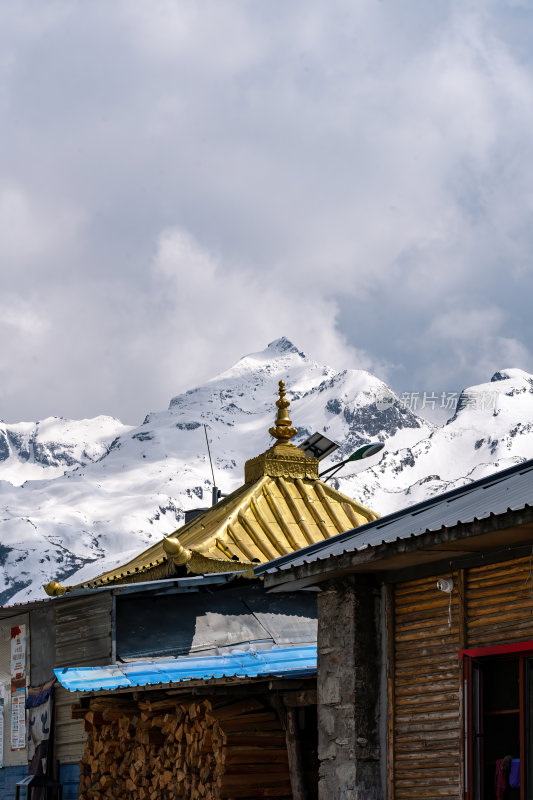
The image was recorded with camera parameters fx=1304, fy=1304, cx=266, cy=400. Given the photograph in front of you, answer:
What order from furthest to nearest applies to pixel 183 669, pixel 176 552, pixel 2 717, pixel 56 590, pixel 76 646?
pixel 2 717, pixel 56 590, pixel 76 646, pixel 176 552, pixel 183 669

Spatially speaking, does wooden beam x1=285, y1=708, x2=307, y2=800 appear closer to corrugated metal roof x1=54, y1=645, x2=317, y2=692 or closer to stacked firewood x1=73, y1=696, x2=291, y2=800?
stacked firewood x1=73, y1=696, x2=291, y2=800

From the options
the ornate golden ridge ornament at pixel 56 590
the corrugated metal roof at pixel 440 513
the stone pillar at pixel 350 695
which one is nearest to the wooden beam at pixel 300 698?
the stone pillar at pixel 350 695

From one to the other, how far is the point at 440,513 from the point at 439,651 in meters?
1.12

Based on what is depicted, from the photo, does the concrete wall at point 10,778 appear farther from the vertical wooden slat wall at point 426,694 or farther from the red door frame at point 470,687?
the red door frame at point 470,687

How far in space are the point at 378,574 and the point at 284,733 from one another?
293 cm

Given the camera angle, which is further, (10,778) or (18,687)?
(18,687)

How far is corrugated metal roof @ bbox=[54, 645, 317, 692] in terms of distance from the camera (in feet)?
46.8

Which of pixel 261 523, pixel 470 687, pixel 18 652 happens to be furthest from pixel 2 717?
pixel 470 687

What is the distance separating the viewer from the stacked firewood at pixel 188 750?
13039 millimetres

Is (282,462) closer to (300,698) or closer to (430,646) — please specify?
(300,698)

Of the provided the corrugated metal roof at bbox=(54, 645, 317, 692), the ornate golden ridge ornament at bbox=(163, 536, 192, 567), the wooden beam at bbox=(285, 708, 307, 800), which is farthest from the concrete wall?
the wooden beam at bbox=(285, 708, 307, 800)

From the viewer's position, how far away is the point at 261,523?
66.5 ft

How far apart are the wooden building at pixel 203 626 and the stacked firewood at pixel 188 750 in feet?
0.07

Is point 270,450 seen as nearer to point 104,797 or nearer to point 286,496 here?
point 286,496
